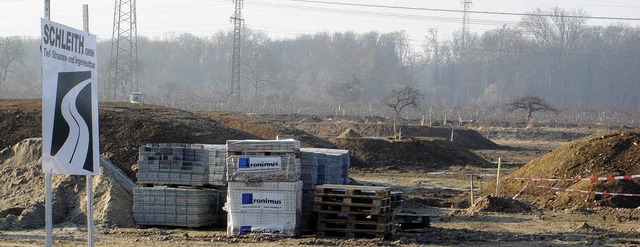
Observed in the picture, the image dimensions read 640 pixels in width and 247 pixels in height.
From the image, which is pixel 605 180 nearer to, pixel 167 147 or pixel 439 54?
pixel 167 147

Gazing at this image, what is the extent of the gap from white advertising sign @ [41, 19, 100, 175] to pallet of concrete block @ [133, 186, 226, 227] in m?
7.49

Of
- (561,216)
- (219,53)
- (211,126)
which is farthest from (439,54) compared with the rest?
(561,216)

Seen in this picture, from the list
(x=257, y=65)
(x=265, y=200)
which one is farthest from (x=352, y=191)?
(x=257, y=65)

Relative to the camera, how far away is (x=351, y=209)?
15883 millimetres

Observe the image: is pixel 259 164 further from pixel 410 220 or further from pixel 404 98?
pixel 404 98

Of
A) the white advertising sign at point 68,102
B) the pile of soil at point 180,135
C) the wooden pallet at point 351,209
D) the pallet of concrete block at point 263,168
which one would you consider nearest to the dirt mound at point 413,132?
the pile of soil at point 180,135

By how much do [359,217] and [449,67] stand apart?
435ft

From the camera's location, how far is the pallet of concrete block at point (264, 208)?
51.6 ft

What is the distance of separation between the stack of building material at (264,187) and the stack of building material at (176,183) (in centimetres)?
124

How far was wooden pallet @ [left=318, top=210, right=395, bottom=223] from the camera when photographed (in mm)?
15766

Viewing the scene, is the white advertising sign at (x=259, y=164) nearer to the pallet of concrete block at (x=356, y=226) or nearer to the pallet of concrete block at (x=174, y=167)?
the pallet of concrete block at (x=356, y=226)

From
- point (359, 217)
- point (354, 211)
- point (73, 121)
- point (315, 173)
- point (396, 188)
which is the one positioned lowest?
point (396, 188)

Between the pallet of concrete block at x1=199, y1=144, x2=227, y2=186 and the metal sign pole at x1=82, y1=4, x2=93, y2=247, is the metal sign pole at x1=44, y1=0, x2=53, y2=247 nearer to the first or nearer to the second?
the metal sign pole at x1=82, y1=4, x2=93, y2=247

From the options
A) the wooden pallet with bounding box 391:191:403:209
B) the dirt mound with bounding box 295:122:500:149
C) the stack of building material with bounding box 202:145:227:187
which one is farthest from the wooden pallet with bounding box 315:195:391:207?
the dirt mound with bounding box 295:122:500:149
